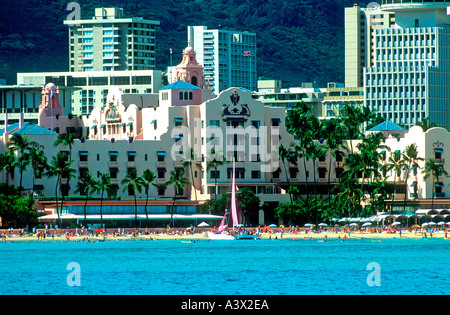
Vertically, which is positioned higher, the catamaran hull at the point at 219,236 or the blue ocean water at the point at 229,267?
the catamaran hull at the point at 219,236

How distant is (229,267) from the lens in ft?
502

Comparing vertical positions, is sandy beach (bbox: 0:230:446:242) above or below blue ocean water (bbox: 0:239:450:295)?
above

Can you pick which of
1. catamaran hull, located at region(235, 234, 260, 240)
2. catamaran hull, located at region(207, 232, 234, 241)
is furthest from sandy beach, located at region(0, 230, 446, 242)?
catamaran hull, located at region(235, 234, 260, 240)

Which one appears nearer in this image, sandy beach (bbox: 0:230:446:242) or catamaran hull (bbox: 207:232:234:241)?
sandy beach (bbox: 0:230:446:242)

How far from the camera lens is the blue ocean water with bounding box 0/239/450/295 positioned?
130500mm

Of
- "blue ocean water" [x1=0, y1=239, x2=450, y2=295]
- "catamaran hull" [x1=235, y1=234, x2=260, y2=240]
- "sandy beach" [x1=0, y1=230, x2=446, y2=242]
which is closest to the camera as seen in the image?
"blue ocean water" [x1=0, y1=239, x2=450, y2=295]

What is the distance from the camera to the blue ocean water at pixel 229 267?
130500mm

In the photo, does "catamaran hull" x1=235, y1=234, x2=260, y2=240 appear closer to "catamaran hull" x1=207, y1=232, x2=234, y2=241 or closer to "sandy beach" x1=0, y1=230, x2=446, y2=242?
"catamaran hull" x1=207, y1=232, x2=234, y2=241

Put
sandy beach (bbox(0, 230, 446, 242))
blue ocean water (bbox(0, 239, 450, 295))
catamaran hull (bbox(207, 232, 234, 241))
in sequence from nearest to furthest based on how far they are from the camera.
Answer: blue ocean water (bbox(0, 239, 450, 295)), sandy beach (bbox(0, 230, 446, 242)), catamaran hull (bbox(207, 232, 234, 241))

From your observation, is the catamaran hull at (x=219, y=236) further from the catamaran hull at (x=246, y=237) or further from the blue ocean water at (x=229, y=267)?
the catamaran hull at (x=246, y=237)

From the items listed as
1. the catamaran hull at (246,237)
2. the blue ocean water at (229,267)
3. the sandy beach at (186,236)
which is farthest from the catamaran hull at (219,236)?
the sandy beach at (186,236)
